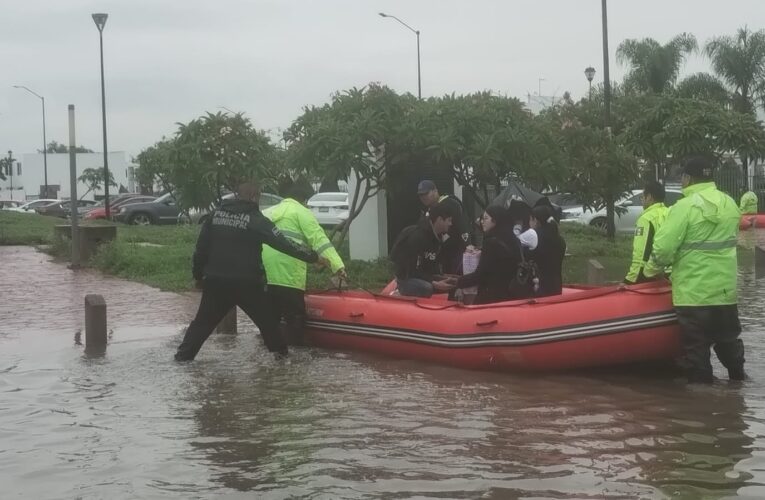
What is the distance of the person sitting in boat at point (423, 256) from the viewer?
30.9 ft

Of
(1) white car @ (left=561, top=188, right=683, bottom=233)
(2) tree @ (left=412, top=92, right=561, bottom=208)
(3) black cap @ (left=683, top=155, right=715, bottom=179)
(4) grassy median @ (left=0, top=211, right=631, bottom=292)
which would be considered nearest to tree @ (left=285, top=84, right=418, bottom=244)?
(2) tree @ (left=412, top=92, right=561, bottom=208)

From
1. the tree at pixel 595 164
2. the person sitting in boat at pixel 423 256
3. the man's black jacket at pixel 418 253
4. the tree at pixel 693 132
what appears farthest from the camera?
the tree at pixel 693 132

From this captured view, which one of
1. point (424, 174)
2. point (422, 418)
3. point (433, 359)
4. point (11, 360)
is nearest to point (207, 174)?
point (424, 174)

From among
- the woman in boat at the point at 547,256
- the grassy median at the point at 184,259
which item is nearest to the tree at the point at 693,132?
the grassy median at the point at 184,259

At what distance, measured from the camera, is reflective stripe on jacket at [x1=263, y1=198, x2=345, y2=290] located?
930cm

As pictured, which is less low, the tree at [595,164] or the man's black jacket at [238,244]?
the tree at [595,164]

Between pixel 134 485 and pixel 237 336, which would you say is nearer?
pixel 134 485

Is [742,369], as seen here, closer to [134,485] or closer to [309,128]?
[134,485]

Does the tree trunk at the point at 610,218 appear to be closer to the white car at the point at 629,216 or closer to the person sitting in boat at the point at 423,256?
the white car at the point at 629,216

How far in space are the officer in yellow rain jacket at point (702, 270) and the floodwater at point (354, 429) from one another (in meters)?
0.33

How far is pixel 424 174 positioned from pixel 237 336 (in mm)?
6339

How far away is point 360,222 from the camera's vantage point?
17.1 m

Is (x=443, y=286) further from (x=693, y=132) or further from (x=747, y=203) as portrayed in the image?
(x=747, y=203)

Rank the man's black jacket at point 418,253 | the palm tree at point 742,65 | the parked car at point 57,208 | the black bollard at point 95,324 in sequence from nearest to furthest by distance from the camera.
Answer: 1. the man's black jacket at point 418,253
2. the black bollard at point 95,324
3. the palm tree at point 742,65
4. the parked car at point 57,208
